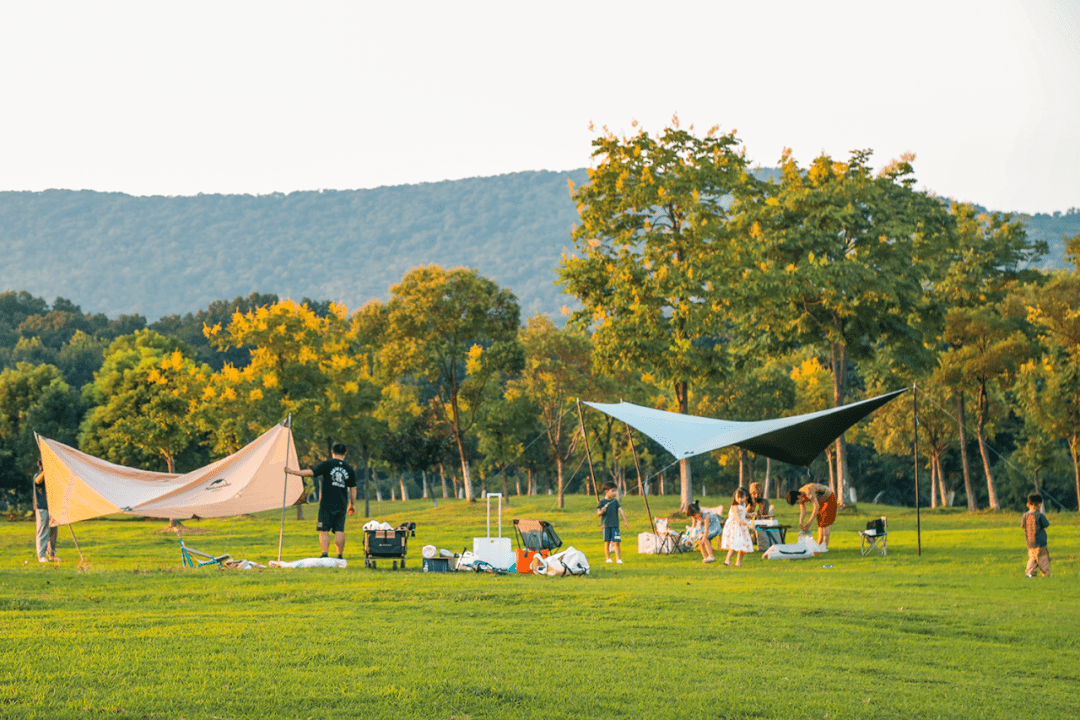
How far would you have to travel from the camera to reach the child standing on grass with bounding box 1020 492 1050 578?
50.1 ft

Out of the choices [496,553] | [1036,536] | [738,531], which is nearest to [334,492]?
[496,553]

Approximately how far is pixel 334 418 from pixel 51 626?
30.8 meters

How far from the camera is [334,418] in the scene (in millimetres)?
39000

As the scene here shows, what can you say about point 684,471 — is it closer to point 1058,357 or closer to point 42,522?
point 1058,357

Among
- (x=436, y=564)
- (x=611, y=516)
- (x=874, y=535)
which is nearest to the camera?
(x=436, y=564)

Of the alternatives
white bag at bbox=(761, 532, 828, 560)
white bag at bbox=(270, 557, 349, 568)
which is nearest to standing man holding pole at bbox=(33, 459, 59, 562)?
white bag at bbox=(270, 557, 349, 568)

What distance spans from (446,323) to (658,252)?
496 inches

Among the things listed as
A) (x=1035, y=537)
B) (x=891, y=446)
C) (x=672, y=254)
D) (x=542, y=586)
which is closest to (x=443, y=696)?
(x=542, y=586)

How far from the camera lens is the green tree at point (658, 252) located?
29312mm

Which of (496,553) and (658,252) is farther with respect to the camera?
(658,252)

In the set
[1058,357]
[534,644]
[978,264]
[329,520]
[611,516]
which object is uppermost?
[978,264]

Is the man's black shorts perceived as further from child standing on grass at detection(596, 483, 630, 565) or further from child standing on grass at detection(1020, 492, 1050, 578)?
child standing on grass at detection(1020, 492, 1050, 578)

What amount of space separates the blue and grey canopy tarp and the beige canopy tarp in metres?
7.11

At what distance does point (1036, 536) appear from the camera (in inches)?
604
